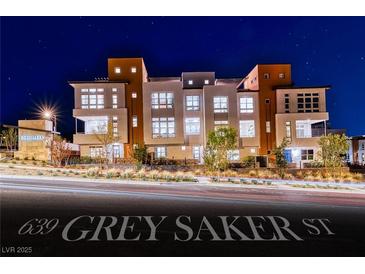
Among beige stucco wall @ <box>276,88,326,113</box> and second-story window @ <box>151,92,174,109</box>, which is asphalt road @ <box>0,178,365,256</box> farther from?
beige stucco wall @ <box>276,88,326,113</box>

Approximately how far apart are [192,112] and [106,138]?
7.73 m

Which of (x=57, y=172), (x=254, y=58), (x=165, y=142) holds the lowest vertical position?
(x=57, y=172)

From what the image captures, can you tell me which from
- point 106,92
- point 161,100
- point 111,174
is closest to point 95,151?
point 106,92

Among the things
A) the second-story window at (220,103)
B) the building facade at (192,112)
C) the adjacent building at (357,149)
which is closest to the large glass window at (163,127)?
the building facade at (192,112)

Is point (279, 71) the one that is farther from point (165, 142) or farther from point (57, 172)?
point (57, 172)

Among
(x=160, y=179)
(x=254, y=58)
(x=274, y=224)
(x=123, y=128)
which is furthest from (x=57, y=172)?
(x=254, y=58)

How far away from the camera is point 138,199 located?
13.0 m

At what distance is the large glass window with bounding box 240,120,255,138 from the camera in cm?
2780

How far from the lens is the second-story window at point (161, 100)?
2739 centimetres

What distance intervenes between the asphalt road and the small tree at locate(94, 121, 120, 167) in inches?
387

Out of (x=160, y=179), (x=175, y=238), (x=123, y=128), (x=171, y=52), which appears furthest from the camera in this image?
(x=171, y=52)

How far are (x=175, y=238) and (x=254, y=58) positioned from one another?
24.2 meters

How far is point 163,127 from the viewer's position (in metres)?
27.6

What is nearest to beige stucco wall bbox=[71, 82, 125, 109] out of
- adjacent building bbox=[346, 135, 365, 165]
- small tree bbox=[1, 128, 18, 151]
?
small tree bbox=[1, 128, 18, 151]
